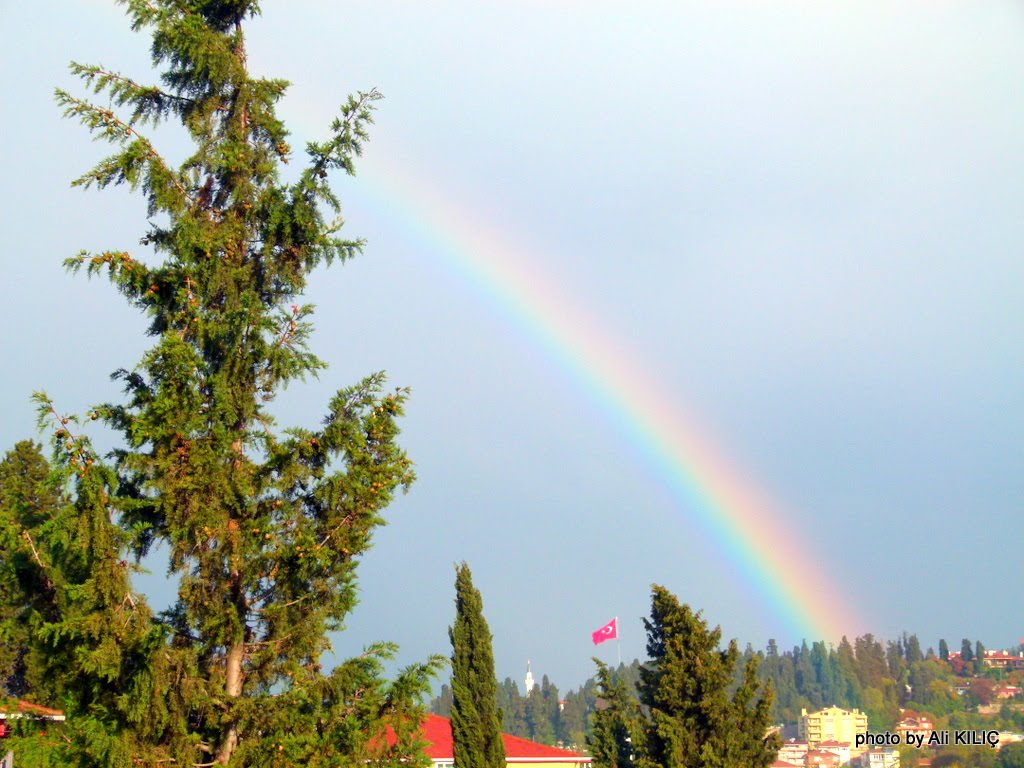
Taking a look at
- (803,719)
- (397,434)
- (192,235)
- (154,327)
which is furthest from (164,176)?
(803,719)

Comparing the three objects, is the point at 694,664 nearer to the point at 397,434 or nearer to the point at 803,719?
the point at 397,434

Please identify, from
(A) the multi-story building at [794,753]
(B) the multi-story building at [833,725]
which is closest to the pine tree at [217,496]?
(A) the multi-story building at [794,753]

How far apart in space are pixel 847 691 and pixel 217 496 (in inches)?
7023

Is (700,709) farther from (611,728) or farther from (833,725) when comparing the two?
(833,725)

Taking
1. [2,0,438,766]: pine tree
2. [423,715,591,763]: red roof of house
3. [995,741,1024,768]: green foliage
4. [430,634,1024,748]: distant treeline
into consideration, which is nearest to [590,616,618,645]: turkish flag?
[423,715,591,763]: red roof of house

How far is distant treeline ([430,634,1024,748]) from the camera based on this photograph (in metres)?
140

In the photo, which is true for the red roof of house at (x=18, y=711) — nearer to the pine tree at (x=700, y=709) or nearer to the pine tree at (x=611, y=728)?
the pine tree at (x=700, y=709)

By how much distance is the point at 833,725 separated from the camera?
144 meters

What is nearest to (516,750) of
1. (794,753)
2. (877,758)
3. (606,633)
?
(606,633)

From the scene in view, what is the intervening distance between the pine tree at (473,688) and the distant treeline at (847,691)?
110149 mm

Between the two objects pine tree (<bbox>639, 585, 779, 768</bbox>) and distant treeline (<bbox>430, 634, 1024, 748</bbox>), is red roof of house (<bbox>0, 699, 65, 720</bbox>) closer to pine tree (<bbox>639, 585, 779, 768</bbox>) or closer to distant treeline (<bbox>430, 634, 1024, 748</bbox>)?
pine tree (<bbox>639, 585, 779, 768</bbox>)

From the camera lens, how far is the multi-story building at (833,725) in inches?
5591

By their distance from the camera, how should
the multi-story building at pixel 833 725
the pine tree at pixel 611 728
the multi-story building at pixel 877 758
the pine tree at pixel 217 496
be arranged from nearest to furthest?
the pine tree at pixel 217 496
the pine tree at pixel 611 728
the multi-story building at pixel 877 758
the multi-story building at pixel 833 725

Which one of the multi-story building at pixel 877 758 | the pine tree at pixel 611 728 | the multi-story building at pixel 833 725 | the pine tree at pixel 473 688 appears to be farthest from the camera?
the multi-story building at pixel 833 725
